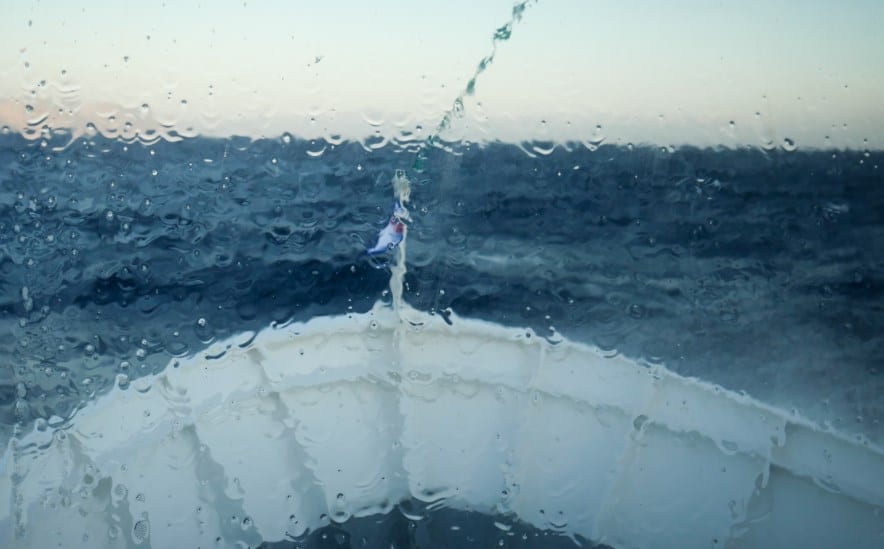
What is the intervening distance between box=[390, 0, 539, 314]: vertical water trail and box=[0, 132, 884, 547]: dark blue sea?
1 cm

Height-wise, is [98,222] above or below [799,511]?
above

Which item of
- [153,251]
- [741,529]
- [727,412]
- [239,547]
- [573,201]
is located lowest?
[239,547]

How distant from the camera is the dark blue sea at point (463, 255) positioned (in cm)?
116

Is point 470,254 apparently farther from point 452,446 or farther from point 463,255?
point 452,446

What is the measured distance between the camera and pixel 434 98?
121cm

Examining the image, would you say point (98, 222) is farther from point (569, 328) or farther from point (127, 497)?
point (569, 328)

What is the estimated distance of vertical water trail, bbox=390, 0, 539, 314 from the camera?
1.21 meters

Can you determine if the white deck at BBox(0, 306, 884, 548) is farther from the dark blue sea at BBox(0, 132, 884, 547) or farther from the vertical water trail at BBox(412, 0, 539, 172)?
the vertical water trail at BBox(412, 0, 539, 172)

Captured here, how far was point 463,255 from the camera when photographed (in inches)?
55.0

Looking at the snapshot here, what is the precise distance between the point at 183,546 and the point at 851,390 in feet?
3.64

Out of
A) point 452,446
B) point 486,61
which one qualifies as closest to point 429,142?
point 486,61

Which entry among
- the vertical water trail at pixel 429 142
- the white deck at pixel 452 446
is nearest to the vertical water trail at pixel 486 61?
the vertical water trail at pixel 429 142

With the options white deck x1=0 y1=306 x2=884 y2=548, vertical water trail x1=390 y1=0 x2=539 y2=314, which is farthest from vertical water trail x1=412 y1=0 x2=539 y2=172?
white deck x1=0 y1=306 x2=884 y2=548

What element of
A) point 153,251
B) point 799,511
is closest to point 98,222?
point 153,251
